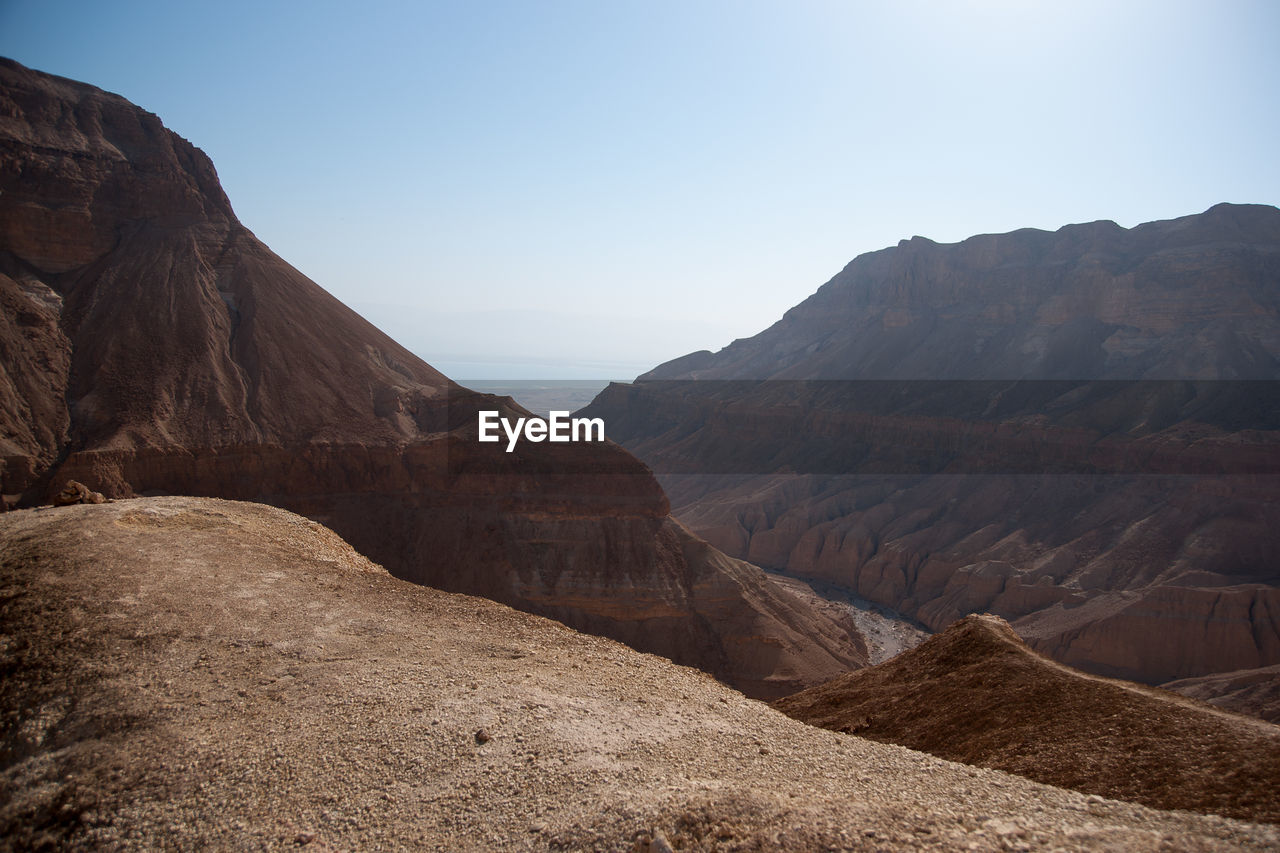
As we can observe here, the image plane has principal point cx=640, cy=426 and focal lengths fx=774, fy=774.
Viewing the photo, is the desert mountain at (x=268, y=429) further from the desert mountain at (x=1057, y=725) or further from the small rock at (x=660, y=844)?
the small rock at (x=660, y=844)

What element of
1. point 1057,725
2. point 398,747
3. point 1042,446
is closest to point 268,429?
point 398,747

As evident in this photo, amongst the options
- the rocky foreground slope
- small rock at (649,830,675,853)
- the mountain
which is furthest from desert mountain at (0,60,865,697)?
the mountain

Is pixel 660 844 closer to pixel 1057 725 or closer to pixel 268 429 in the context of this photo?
pixel 1057 725

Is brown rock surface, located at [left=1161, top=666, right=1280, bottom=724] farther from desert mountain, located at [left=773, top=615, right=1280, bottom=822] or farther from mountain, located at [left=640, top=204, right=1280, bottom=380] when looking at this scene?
mountain, located at [left=640, top=204, right=1280, bottom=380]

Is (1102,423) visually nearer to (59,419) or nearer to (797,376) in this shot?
(797,376)

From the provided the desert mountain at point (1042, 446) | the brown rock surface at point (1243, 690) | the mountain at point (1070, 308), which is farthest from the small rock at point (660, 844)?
the mountain at point (1070, 308)
